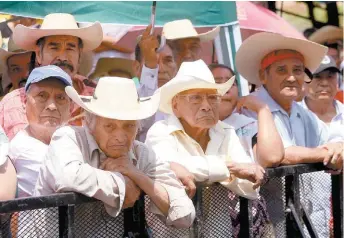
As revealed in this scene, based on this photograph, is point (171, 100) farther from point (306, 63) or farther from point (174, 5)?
point (174, 5)

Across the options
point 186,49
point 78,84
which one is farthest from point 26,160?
point 186,49

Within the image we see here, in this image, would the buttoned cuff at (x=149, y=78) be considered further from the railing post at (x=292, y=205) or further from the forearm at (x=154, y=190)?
the forearm at (x=154, y=190)

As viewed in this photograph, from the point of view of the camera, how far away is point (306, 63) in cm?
571

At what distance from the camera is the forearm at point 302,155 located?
459 cm

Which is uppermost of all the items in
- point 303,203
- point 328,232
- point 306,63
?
point 306,63

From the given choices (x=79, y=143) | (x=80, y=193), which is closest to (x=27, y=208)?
(x=80, y=193)

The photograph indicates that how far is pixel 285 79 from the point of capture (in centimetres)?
539

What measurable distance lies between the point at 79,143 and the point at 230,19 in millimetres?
3887

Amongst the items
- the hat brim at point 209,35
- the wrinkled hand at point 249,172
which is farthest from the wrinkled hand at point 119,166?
the hat brim at point 209,35

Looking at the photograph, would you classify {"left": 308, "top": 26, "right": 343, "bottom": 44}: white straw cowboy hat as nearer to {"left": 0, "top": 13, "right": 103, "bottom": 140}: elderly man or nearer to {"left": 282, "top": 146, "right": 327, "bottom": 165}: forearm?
{"left": 0, "top": 13, "right": 103, "bottom": 140}: elderly man

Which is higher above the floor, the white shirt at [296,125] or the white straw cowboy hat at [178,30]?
the white straw cowboy hat at [178,30]

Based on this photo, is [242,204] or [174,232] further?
[242,204]

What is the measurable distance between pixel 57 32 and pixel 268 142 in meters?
1.63

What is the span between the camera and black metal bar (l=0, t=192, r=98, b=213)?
315cm
